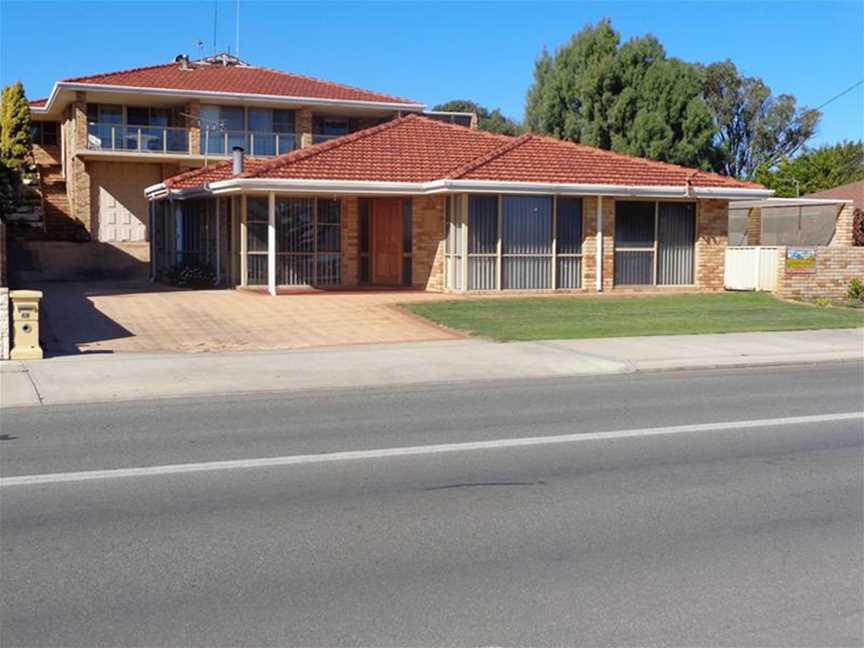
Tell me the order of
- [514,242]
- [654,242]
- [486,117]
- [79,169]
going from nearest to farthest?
[514,242], [654,242], [79,169], [486,117]

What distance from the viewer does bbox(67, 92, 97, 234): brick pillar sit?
3941 cm

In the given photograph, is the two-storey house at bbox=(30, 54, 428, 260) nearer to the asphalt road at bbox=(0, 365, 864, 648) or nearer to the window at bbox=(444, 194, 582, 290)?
the window at bbox=(444, 194, 582, 290)

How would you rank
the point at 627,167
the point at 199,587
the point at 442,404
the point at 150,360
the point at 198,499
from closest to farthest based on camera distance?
the point at 199,587 → the point at 198,499 → the point at 442,404 → the point at 150,360 → the point at 627,167

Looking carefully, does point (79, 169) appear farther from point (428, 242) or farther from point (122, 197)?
point (428, 242)

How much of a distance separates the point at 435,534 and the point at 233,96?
35187 millimetres

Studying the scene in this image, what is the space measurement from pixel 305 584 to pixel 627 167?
22.3 metres

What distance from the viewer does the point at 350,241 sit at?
27.4 m

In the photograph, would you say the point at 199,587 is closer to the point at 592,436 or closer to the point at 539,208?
the point at 592,436

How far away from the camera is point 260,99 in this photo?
132ft

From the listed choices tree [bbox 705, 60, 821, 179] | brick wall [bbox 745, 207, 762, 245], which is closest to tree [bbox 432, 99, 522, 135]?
tree [bbox 705, 60, 821, 179]

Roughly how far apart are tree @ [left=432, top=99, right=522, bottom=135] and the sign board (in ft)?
172

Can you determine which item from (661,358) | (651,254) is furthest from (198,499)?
(651,254)

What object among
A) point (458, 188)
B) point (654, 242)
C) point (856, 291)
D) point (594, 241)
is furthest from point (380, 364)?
point (856, 291)

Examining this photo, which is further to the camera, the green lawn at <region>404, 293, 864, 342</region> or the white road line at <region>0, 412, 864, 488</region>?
the green lawn at <region>404, 293, 864, 342</region>
